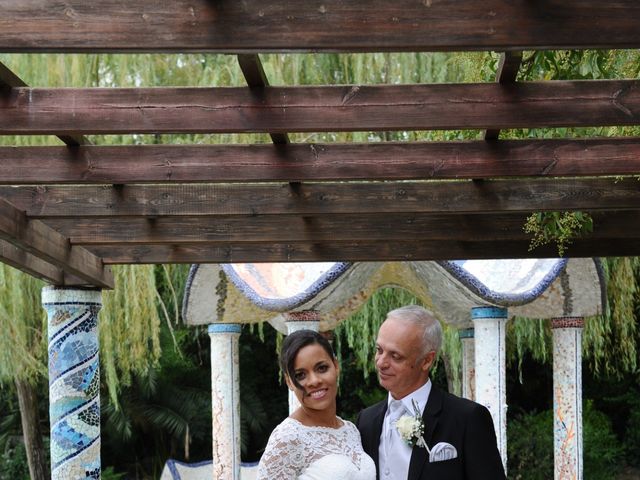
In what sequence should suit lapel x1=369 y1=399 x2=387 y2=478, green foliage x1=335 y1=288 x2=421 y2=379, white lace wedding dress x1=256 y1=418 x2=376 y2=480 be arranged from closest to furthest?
white lace wedding dress x1=256 y1=418 x2=376 y2=480
suit lapel x1=369 y1=399 x2=387 y2=478
green foliage x1=335 y1=288 x2=421 y2=379

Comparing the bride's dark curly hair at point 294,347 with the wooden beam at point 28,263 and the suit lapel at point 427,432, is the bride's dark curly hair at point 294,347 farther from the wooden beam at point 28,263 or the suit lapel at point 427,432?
the wooden beam at point 28,263

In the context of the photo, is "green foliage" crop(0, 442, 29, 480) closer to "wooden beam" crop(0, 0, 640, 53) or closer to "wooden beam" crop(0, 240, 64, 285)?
"wooden beam" crop(0, 240, 64, 285)

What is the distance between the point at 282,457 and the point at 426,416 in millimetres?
541

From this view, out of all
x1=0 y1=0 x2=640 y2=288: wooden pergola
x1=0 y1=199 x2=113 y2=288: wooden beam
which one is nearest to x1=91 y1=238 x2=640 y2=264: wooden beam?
x1=0 y1=0 x2=640 y2=288: wooden pergola

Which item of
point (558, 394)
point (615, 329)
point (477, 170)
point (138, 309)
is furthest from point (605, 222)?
point (615, 329)

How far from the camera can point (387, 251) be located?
9586 millimetres

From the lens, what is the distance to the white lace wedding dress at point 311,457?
13.5ft

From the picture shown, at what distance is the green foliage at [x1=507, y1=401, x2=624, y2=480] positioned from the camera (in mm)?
18484

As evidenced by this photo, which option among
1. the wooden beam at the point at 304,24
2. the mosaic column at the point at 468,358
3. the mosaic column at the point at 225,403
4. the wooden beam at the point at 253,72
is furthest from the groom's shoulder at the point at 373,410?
the mosaic column at the point at 468,358

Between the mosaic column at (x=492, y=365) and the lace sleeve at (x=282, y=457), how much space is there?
661cm

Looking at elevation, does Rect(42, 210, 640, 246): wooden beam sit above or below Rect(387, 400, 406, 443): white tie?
above

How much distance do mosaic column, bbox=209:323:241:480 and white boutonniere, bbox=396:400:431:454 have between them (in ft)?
27.4

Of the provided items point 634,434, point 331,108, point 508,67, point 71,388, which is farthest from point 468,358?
point 508,67

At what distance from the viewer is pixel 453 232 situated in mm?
8648
